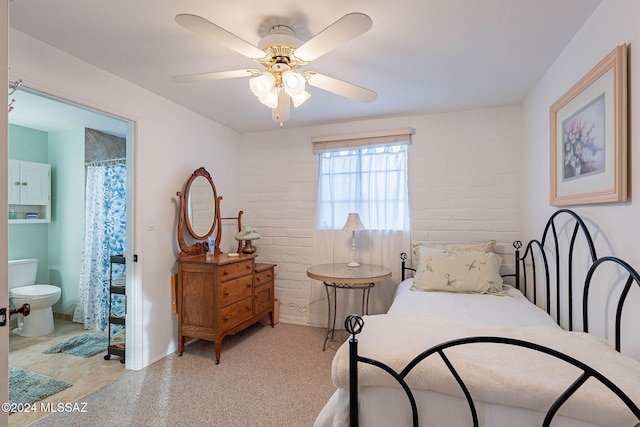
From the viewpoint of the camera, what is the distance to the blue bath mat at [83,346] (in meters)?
2.88

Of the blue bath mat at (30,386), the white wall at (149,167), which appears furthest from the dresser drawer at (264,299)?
the blue bath mat at (30,386)

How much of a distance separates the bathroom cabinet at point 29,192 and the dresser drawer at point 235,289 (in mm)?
2699

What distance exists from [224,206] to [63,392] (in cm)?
209

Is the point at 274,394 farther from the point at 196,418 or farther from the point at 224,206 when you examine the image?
the point at 224,206

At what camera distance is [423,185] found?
10.5 ft

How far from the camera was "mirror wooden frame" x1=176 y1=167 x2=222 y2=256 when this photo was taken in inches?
113

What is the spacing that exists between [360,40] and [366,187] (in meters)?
1.73

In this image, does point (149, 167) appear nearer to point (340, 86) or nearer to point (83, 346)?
point (340, 86)

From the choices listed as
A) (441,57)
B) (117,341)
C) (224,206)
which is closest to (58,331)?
(117,341)

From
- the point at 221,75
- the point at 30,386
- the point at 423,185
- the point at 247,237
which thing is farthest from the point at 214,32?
the point at 30,386

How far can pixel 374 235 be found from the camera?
3.32 metres

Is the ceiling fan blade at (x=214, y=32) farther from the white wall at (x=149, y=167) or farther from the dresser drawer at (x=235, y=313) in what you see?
the dresser drawer at (x=235, y=313)

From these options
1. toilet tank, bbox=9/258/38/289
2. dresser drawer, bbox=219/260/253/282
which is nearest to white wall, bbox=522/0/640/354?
dresser drawer, bbox=219/260/253/282

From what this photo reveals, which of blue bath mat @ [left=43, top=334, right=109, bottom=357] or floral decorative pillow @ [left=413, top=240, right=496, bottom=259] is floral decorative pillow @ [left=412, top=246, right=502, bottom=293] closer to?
floral decorative pillow @ [left=413, top=240, right=496, bottom=259]
